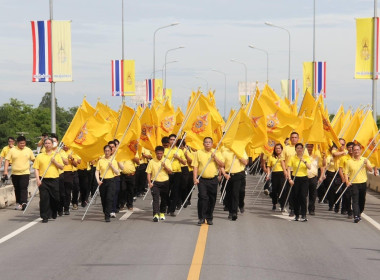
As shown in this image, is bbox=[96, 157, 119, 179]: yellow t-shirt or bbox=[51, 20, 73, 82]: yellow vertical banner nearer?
bbox=[96, 157, 119, 179]: yellow t-shirt

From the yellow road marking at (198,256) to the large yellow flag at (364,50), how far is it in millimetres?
14245

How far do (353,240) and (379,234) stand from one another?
1.11 meters

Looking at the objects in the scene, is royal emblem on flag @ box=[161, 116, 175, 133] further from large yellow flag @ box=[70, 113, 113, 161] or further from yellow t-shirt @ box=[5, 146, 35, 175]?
large yellow flag @ box=[70, 113, 113, 161]

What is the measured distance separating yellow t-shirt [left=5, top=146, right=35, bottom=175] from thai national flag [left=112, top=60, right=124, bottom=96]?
19.0 metres

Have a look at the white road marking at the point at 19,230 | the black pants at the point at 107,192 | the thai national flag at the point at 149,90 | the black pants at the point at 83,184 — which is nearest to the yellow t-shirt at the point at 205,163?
the black pants at the point at 107,192

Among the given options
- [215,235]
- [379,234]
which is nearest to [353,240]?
[379,234]

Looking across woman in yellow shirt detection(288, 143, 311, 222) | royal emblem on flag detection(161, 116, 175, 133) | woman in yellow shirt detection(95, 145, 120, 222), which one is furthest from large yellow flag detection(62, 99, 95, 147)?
royal emblem on flag detection(161, 116, 175, 133)

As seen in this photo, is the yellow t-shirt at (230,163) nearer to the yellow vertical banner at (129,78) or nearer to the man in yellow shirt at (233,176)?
the man in yellow shirt at (233,176)

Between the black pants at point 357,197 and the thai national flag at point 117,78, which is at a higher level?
the thai national flag at point 117,78

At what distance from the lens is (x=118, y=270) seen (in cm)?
986

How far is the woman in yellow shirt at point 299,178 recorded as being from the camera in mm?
16047

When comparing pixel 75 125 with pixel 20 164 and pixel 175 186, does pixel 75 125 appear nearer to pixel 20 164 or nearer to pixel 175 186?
pixel 20 164

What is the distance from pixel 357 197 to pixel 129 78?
78.0ft

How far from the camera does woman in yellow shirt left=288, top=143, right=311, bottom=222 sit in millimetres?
16047
